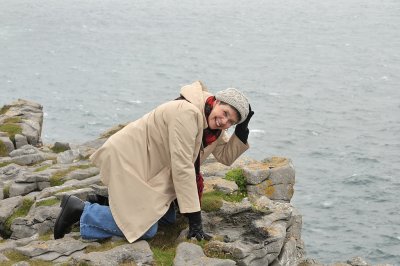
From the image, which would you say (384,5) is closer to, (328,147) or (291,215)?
(328,147)

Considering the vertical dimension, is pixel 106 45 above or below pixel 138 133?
below

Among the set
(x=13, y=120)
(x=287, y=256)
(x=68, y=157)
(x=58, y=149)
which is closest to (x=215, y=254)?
(x=287, y=256)

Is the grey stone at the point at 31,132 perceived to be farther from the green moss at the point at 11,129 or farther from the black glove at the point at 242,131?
the black glove at the point at 242,131

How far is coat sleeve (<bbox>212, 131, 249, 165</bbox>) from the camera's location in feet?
45.0

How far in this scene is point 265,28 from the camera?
129 m

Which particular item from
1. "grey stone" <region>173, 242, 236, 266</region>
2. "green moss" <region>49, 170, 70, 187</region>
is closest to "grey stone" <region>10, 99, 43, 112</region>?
"green moss" <region>49, 170, 70, 187</region>

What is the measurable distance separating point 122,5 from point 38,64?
5859cm

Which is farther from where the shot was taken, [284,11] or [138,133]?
[284,11]

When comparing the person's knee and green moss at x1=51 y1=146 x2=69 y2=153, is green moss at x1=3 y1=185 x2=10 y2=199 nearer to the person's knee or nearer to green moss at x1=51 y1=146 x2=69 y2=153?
green moss at x1=51 y1=146 x2=69 y2=153

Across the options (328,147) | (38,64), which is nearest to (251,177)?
(328,147)

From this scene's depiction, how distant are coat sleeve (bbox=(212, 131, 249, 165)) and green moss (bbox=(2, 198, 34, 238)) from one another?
632 centimetres

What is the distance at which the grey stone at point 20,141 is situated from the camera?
2668 cm

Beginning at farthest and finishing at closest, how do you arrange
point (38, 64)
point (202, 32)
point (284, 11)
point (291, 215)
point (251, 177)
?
1. point (284, 11)
2. point (202, 32)
3. point (38, 64)
4. point (251, 177)
5. point (291, 215)

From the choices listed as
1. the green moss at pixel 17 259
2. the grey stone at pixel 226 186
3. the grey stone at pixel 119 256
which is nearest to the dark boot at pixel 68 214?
the green moss at pixel 17 259
